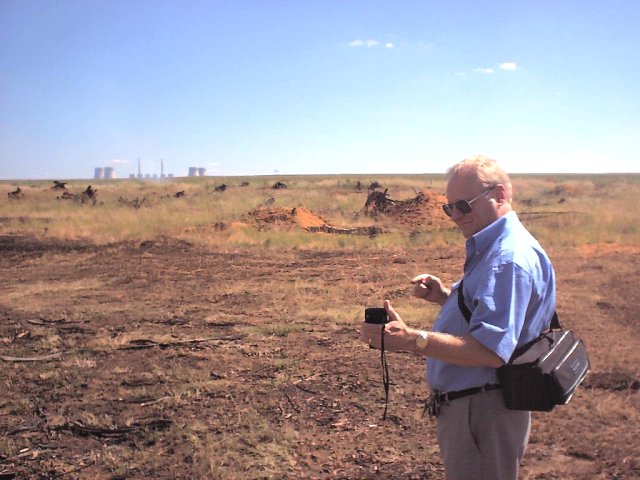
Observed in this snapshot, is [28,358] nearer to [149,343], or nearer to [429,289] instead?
[149,343]

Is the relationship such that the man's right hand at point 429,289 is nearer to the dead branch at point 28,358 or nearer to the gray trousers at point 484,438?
the gray trousers at point 484,438

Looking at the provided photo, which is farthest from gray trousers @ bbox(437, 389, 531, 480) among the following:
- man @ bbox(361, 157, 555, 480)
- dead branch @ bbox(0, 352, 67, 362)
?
dead branch @ bbox(0, 352, 67, 362)

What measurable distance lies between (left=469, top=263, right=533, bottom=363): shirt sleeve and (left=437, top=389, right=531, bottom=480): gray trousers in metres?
0.21

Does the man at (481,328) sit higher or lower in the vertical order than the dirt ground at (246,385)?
higher

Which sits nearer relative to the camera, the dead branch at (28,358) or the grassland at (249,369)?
the grassland at (249,369)

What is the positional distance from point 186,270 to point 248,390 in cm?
634

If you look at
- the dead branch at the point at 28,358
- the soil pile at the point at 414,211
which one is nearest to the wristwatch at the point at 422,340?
the dead branch at the point at 28,358

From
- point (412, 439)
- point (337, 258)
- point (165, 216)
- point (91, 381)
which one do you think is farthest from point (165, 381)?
point (165, 216)

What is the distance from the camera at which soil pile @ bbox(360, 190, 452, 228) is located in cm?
1719

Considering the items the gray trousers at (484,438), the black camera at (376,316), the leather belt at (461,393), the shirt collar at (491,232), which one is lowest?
the gray trousers at (484,438)

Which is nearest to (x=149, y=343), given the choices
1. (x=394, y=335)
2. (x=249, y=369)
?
(x=249, y=369)

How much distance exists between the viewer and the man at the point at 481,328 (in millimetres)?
1567

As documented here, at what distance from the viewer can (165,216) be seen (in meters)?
18.7

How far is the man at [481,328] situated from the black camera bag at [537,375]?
4cm
